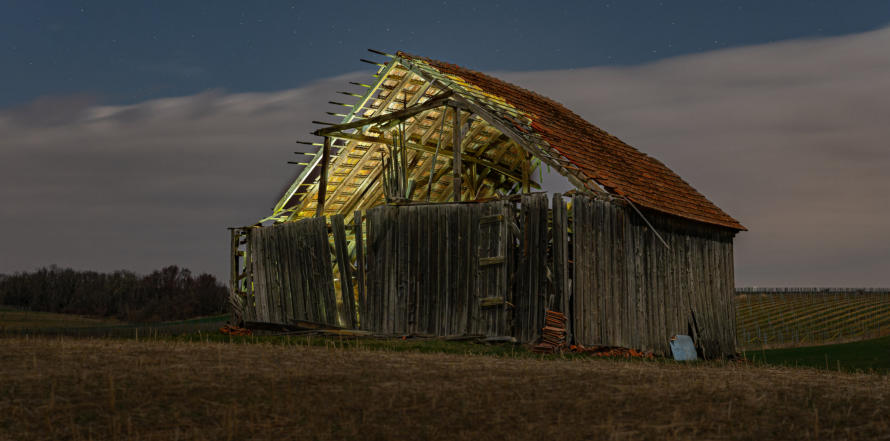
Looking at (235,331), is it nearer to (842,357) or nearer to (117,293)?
(842,357)

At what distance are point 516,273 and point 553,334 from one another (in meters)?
1.49

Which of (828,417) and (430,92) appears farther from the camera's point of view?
(430,92)

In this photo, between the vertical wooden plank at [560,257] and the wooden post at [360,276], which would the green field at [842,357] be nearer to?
the vertical wooden plank at [560,257]

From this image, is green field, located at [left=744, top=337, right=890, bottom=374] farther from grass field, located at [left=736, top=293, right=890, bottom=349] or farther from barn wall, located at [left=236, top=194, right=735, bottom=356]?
grass field, located at [left=736, top=293, right=890, bottom=349]

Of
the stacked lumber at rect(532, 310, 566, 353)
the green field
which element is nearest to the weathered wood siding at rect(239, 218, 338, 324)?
the stacked lumber at rect(532, 310, 566, 353)

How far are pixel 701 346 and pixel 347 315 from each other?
27.9 ft

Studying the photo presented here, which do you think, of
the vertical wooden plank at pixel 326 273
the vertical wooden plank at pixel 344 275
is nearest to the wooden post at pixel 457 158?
the vertical wooden plank at pixel 344 275

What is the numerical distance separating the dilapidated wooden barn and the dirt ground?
418cm

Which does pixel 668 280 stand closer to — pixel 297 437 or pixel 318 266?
pixel 318 266

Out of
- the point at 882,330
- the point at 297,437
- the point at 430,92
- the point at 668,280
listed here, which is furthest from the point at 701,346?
the point at 882,330

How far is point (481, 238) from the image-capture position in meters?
16.7

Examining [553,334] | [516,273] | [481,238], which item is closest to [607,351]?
[553,334]

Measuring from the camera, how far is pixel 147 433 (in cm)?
771

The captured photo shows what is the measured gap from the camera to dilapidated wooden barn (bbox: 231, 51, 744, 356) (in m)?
16.3
